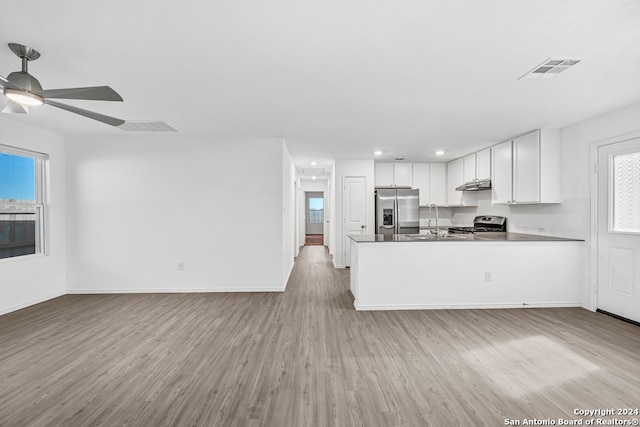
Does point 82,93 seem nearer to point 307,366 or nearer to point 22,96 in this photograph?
point 22,96

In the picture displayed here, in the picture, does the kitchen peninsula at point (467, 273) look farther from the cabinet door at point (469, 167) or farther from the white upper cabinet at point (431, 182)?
the white upper cabinet at point (431, 182)

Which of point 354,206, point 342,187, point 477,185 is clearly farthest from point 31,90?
point 477,185

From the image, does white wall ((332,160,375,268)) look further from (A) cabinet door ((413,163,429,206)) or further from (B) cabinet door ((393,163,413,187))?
(A) cabinet door ((413,163,429,206))

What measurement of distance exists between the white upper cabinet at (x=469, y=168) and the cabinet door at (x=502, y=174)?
579mm

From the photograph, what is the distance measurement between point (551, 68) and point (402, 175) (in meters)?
4.50

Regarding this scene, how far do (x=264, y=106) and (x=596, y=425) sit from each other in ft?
12.0

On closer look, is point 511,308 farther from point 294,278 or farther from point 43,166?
point 43,166

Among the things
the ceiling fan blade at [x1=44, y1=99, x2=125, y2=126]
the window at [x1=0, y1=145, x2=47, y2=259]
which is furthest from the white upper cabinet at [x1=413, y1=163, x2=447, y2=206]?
the window at [x1=0, y1=145, x2=47, y2=259]

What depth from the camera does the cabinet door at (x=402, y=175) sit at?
691 centimetres

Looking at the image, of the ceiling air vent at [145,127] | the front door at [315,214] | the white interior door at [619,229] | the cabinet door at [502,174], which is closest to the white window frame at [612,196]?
the white interior door at [619,229]

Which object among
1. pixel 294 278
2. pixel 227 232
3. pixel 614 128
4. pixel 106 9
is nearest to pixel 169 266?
pixel 227 232

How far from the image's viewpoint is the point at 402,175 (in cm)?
693

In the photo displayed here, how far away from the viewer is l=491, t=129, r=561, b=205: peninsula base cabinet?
13.8 ft

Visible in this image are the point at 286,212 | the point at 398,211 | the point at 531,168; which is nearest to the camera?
the point at 531,168
